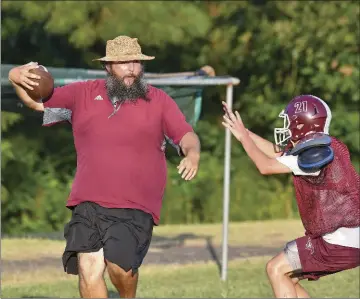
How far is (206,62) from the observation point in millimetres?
24438

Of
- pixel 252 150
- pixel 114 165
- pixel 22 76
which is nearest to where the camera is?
pixel 252 150

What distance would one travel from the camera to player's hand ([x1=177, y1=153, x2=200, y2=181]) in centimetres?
816

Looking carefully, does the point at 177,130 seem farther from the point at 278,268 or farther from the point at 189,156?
the point at 278,268

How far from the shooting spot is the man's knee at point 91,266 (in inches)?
340

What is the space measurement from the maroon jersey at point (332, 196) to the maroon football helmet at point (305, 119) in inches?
6.1

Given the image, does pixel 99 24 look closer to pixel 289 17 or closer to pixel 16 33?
pixel 16 33

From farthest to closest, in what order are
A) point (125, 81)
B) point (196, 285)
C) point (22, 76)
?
1. point (196, 285)
2. point (125, 81)
3. point (22, 76)

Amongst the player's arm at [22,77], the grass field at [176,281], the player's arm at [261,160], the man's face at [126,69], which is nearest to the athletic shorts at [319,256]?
the player's arm at [261,160]

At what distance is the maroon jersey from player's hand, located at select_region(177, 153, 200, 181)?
626mm

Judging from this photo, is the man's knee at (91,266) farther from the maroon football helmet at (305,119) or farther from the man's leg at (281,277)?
the maroon football helmet at (305,119)

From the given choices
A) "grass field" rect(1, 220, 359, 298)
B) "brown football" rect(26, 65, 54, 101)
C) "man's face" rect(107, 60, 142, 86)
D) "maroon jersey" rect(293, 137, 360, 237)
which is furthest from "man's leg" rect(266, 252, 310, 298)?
"grass field" rect(1, 220, 359, 298)

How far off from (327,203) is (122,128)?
1.38 meters

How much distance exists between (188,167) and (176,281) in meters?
5.76

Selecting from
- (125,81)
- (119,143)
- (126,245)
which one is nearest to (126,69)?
(125,81)
